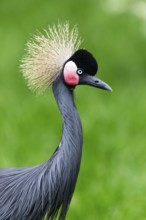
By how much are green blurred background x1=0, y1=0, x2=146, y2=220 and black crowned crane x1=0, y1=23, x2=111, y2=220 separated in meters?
1.07

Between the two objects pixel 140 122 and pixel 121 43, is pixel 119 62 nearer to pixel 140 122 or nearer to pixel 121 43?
pixel 121 43

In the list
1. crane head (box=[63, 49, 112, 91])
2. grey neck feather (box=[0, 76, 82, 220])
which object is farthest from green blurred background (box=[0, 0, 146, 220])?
crane head (box=[63, 49, 112, 91])

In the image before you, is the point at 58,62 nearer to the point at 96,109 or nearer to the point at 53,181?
the point at 53,181

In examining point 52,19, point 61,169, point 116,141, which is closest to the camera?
point 61,169

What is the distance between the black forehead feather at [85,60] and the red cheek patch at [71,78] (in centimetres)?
5

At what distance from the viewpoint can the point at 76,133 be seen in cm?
292

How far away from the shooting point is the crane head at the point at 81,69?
9.54ft

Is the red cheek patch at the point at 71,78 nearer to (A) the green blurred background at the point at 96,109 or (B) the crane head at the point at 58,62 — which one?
(B) the crane head at the point at 58,62

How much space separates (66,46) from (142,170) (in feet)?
6.17

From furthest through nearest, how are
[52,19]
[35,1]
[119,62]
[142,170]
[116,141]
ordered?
[35,1] → [52,19] → [119,62] → [116,141] → [142,170]

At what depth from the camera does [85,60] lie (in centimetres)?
292

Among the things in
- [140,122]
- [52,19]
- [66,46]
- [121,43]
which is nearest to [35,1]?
[52,19]

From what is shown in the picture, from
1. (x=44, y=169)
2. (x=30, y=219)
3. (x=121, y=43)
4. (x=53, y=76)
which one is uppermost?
(x=121, y=43)

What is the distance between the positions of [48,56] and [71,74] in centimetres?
16
